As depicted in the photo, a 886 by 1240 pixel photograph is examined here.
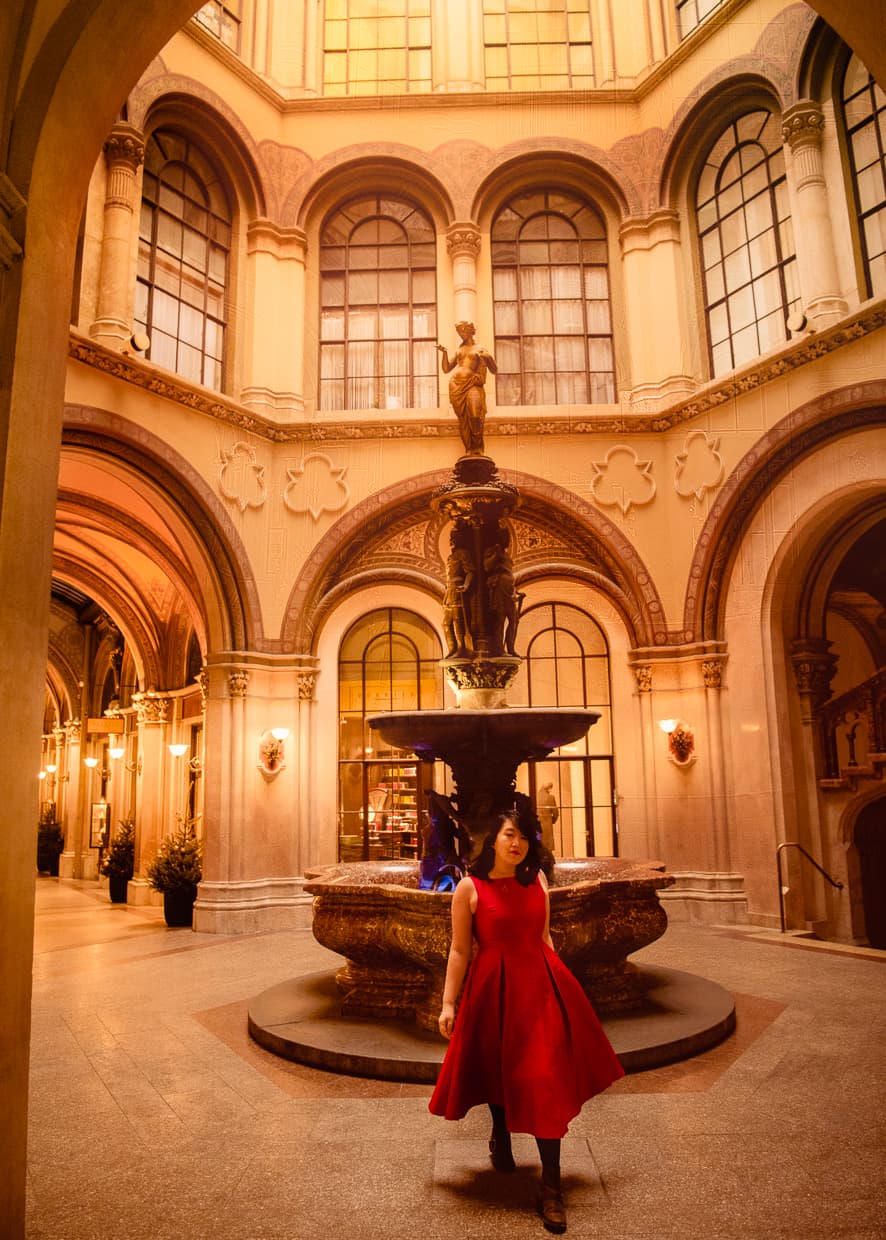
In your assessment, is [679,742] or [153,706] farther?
[153,706]

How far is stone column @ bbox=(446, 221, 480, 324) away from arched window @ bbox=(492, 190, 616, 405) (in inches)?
22.2

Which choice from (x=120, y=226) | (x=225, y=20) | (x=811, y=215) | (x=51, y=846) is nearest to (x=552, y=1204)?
(x=811, y=215)

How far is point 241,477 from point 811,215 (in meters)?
8.70

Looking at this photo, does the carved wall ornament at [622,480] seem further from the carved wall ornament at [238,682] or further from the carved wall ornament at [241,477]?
the carved wall ornament at [238,682]

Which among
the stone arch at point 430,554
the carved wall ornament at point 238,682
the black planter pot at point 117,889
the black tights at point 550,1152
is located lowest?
the black planter pot at point 117,889

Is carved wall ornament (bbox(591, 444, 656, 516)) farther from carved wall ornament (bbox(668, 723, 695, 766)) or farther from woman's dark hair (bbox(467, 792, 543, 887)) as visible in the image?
woman's dark hair (bbox(467, 792, 543, 887))

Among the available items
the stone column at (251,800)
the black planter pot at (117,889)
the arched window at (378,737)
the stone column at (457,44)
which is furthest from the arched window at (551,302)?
the black planter pot at (117,889)

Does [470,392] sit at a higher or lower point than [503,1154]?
higher

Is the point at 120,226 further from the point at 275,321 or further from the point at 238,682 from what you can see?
the point at 238,682

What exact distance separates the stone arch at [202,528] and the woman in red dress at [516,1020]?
976cm

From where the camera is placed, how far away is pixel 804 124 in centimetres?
1202

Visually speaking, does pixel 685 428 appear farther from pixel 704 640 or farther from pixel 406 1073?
pixel 406 1073

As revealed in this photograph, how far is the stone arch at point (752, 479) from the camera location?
36.3 ft

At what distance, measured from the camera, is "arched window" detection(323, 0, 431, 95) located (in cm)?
1545
